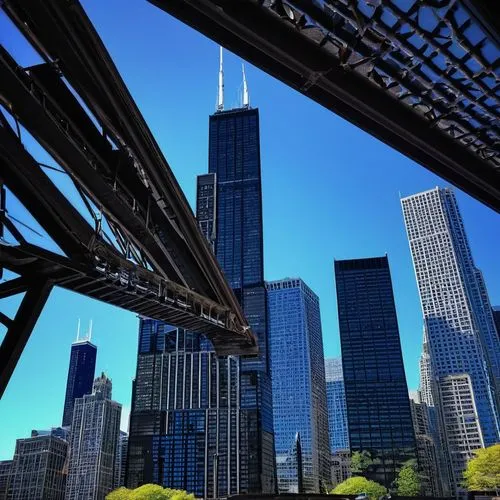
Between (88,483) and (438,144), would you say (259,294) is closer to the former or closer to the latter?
(88,483)

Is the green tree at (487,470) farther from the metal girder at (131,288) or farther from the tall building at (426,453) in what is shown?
the metal girder at (131,288)

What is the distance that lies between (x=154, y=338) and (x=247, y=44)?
16956 cm

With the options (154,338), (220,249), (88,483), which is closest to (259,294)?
(220,249)

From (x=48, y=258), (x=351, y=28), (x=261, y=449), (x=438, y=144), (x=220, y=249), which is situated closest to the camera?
(x=351, y=28)

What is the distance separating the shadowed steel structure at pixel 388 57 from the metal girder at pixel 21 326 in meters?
7.49

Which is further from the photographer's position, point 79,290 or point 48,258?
point 79,290

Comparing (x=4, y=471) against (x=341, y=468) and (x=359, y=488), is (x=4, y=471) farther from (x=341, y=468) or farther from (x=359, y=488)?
(x=341, y=468)

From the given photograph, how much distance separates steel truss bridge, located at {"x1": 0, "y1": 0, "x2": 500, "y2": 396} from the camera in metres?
11.1

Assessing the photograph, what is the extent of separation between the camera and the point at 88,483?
162m

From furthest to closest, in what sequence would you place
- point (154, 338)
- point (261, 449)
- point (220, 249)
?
point (220, 249), point (154, 338), point (261, 449)

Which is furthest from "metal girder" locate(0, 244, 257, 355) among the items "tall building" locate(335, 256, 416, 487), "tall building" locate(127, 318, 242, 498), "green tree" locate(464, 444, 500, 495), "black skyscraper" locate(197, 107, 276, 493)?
"tall building" locate(335, 256, 416, 487)

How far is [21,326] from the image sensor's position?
501 inches

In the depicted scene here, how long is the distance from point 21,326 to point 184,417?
15168 centimetres

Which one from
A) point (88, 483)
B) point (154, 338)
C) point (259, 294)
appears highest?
point (259, 294)
